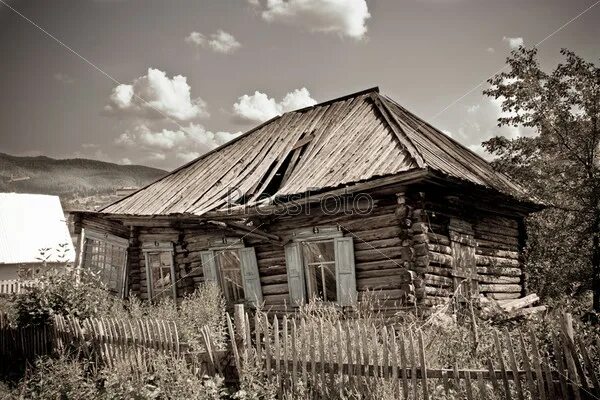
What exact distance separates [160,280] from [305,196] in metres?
6.23

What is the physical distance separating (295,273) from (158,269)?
559cm

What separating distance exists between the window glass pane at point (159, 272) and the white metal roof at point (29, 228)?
16168mm

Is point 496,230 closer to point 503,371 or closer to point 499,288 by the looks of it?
point 499,288

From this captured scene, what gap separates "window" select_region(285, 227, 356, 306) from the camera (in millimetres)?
8617

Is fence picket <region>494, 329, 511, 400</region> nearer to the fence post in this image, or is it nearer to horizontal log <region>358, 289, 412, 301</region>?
the fence post

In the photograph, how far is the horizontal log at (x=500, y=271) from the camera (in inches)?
392

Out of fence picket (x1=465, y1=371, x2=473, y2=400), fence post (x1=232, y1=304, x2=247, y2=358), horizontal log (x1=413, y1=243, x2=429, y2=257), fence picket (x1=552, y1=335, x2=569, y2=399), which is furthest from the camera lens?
horizontal log (x1=413, y1=243, x2=429, y2=257)

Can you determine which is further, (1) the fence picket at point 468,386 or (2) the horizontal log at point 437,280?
(2) the horizontal log at point 437,280

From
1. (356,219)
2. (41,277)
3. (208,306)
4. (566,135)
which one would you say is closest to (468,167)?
(566,135)

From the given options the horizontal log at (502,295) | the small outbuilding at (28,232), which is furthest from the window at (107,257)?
the small outbuilding at (28,232)

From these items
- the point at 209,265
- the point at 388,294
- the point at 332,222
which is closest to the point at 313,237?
the point at 332,222

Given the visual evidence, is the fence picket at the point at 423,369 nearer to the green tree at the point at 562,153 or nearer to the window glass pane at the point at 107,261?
the green tree at the point at 562,153

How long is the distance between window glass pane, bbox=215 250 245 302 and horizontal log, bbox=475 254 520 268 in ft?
19.6

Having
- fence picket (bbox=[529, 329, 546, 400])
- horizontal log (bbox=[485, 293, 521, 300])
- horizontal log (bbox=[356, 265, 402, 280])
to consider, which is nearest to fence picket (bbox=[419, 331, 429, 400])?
fence picket (bbox=[529, 329, 546, 400])
